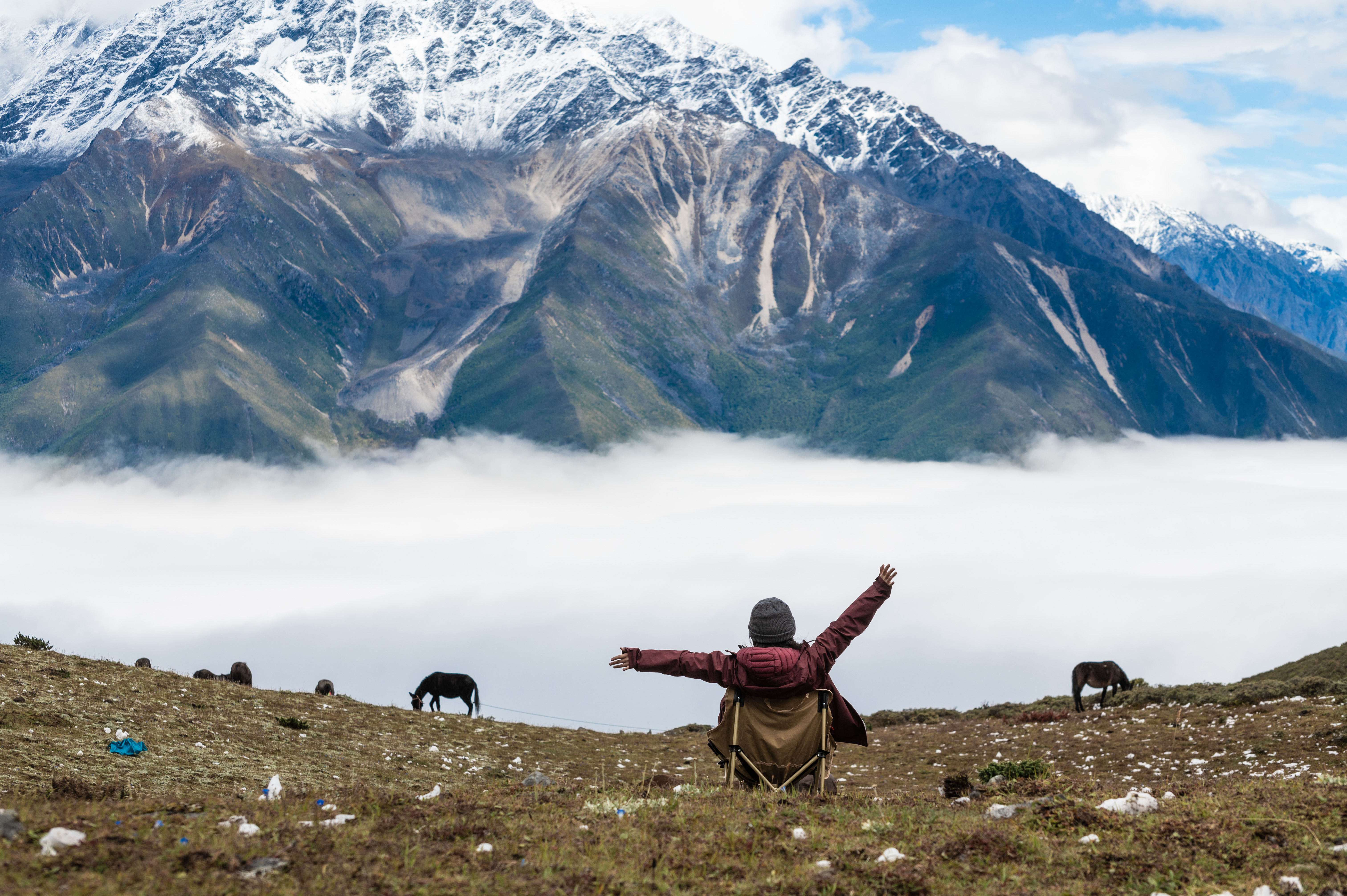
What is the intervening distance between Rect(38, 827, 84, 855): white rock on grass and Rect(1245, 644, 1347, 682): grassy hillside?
37881mm

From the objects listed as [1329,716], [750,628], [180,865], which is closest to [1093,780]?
[750,628]

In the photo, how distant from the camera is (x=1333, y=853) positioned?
33.0 feet

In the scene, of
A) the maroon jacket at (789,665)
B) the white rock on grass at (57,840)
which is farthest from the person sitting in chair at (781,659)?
the white rock on grass at (57,840)

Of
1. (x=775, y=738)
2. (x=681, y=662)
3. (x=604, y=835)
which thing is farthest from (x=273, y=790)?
(x=775, y=738)

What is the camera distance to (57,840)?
9.54m

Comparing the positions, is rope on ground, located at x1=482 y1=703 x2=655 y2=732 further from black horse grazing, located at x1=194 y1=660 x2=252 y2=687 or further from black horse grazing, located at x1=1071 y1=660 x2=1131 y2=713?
black horse grazing, located at x1=1071 y1=660 x2=1131 y2=713

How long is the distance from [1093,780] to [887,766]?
16342 mm

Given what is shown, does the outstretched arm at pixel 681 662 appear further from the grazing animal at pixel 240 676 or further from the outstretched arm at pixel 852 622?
the grazing animal at pixel 240 676

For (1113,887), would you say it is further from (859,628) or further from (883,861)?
(859,628)

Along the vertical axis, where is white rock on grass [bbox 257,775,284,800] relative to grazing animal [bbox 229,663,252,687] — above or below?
below

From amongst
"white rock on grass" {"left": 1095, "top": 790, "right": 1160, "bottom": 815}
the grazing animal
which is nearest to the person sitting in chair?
"white rock on grass" {"left": 1095, "top": 790, "right": 1160, "bottom": 815}

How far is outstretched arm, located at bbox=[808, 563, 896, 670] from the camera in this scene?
12445 millimetres

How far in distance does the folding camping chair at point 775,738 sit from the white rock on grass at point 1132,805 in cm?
326

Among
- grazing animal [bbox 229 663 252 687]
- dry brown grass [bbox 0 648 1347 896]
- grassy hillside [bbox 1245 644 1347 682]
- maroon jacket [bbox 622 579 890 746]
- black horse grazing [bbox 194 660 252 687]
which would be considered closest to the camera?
dry brown grass [bbox 0 648 1347 896]
